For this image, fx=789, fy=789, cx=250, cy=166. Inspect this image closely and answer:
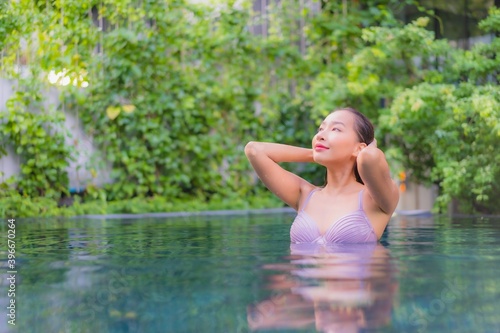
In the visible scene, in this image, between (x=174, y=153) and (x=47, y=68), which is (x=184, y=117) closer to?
(x=174, y=153)

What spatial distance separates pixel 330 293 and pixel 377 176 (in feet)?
4.00

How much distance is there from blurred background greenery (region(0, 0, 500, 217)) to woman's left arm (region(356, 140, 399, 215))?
391cm

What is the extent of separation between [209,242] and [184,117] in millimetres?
5612

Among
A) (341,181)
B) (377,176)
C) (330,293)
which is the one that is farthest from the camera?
(341,181)

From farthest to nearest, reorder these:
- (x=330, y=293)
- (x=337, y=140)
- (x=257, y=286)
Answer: (x=337, y=140) < (x=257, y=286) < (x=330, y=293)

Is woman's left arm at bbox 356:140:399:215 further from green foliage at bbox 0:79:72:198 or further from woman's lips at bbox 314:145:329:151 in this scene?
green foliage at bbox 0:79:72:198

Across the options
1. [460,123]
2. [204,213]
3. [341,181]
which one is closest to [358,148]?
[341,181]

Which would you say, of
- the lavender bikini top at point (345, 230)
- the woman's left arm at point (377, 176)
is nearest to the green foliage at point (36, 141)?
the lavender bikini top at point (345, 230)

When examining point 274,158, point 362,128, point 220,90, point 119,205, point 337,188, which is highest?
point 220,90

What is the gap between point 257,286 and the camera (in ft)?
8.32

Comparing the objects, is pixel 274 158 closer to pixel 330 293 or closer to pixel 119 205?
pixel 330 293

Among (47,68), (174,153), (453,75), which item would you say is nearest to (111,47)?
(47,68)

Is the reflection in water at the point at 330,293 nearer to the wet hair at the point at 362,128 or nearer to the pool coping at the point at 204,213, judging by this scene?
the wet hair at the point at 362,128

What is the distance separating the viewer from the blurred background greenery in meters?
8.30
